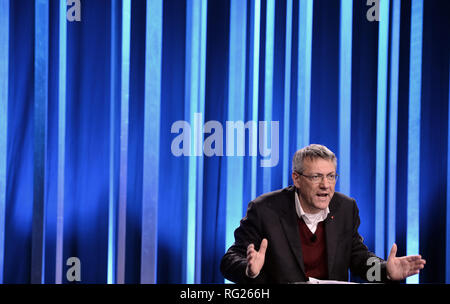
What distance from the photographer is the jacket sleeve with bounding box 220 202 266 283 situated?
1787mm

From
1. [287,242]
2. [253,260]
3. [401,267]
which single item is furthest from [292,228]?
[401,267]

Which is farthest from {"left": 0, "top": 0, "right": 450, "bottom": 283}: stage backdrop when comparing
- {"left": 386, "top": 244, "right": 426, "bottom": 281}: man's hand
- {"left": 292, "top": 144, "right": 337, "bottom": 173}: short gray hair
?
{"left": 386, "top": 244, "right": 426, "bottom": 281}: man's hand

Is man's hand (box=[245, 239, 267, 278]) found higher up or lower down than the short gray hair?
lower down

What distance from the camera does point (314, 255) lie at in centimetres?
191

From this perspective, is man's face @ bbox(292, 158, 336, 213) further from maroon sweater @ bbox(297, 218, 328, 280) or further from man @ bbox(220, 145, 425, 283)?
maroon sweater @ bbox(297, 218, 328, 280)

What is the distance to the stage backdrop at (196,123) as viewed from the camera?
2.68 meters

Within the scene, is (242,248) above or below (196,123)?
below

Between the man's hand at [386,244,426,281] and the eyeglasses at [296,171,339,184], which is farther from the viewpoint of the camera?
the eyeglasses at [296,171,339,184]

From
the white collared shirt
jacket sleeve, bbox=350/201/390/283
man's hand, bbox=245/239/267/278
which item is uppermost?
the white collared shirt

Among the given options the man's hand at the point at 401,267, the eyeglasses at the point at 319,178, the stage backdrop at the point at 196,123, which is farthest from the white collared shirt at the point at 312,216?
the stage backdrop at the point at 196,123

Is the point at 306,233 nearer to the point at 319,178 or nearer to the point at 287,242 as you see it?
the point at 287,242

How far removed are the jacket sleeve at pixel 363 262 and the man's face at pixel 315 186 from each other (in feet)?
0.63

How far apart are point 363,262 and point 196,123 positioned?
1259mm

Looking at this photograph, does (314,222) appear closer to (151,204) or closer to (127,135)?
(151,204)
